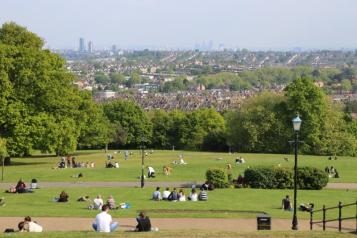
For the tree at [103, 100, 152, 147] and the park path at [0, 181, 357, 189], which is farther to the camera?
the tree at [103, 100, 152, 147]

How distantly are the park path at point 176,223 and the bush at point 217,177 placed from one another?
12683mm

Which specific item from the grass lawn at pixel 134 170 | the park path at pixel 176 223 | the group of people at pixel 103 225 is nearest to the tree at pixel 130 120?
the grass lawn at pixel 134 170

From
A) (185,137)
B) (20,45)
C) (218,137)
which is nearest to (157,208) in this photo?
(20,45)

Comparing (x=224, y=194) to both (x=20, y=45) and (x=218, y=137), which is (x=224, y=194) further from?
(x=218, y=137)

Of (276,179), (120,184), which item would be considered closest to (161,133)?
(120,184)

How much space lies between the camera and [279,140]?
86.6 meters

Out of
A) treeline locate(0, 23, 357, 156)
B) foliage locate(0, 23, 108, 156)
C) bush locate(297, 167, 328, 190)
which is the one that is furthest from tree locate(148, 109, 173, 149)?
bush locate(297, 167, 328, 190)

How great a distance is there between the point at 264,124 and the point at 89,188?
44556 mm

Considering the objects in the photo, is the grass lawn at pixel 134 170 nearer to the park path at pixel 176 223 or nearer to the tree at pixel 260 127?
the park path at pixel 176 223

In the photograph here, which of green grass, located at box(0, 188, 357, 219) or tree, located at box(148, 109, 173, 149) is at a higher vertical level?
green grass, located at box(0, 188, 357, 219)

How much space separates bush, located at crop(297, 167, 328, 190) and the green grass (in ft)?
3.99

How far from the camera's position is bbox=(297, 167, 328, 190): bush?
4559cm

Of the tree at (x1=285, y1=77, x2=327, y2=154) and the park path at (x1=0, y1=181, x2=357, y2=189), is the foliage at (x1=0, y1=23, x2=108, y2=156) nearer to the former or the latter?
the park path at (x1=0, y1=181, x2=357, y2=189)

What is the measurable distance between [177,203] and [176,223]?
673 centimetres
